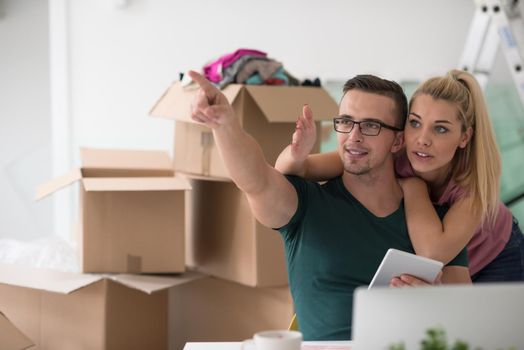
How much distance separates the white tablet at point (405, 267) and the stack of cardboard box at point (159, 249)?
1207mm

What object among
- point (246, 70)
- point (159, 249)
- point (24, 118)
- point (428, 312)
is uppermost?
point (246, 70)

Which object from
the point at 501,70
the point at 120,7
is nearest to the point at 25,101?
the point at 120,7

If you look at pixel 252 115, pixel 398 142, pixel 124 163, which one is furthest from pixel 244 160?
pixel 124 163

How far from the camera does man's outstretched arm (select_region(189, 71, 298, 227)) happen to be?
1.59 meters

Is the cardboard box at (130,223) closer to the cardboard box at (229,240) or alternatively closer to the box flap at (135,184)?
the box flap at (135,184)

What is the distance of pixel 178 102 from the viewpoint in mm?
3033

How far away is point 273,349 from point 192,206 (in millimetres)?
1939

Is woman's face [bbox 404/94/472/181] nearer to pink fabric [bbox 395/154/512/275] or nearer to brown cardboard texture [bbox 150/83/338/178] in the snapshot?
pink fabric [bbox 395/154/512/275]

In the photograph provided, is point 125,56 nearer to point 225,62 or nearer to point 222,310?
point 225,62

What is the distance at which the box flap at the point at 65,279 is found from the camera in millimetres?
2752

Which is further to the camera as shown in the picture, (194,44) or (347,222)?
(194,44)

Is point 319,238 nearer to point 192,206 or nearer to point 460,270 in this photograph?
point 460,270

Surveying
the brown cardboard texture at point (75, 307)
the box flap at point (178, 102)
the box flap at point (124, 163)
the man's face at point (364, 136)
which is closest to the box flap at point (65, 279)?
the brown cardboard texture at point (75, 307)

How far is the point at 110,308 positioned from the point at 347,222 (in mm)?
1284
